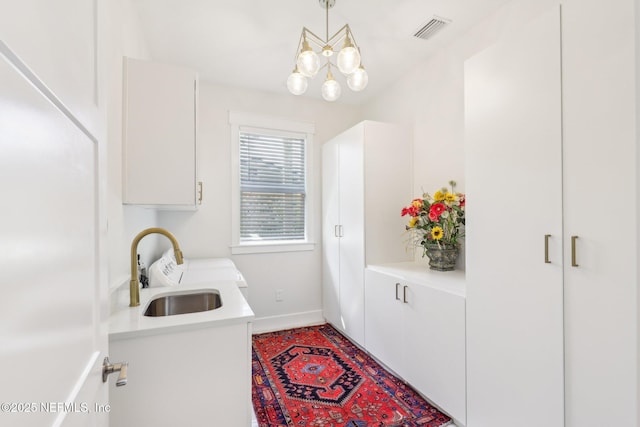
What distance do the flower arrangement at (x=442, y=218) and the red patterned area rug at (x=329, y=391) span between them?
1117mm

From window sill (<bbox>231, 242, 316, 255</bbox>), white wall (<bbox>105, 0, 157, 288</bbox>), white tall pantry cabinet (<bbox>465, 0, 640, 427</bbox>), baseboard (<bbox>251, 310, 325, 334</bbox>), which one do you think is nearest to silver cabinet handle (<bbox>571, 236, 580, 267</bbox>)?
white tall pantry cabinet (<bbox>465, 0, 640, 427</bbox>)

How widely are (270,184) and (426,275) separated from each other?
205 centimetres

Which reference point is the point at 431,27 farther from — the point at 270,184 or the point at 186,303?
the point at 186,303

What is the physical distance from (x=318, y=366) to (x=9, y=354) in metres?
A: 2.47

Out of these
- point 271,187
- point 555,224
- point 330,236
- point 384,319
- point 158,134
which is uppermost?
point 158,134

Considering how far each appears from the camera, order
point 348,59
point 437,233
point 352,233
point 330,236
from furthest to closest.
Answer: point 330,236 < point 352,233 < point 437,233 < point 348,59

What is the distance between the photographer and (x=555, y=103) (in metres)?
1.30

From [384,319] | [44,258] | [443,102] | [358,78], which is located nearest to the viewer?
[44,258]

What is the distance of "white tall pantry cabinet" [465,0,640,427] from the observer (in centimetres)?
110

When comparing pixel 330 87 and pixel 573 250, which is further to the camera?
pixel 330 87

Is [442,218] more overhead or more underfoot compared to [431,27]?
more underfoot

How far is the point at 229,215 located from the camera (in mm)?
3330

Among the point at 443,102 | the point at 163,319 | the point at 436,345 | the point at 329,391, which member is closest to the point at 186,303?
the point at 163,319

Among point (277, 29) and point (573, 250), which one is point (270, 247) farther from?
point (573, 250)
